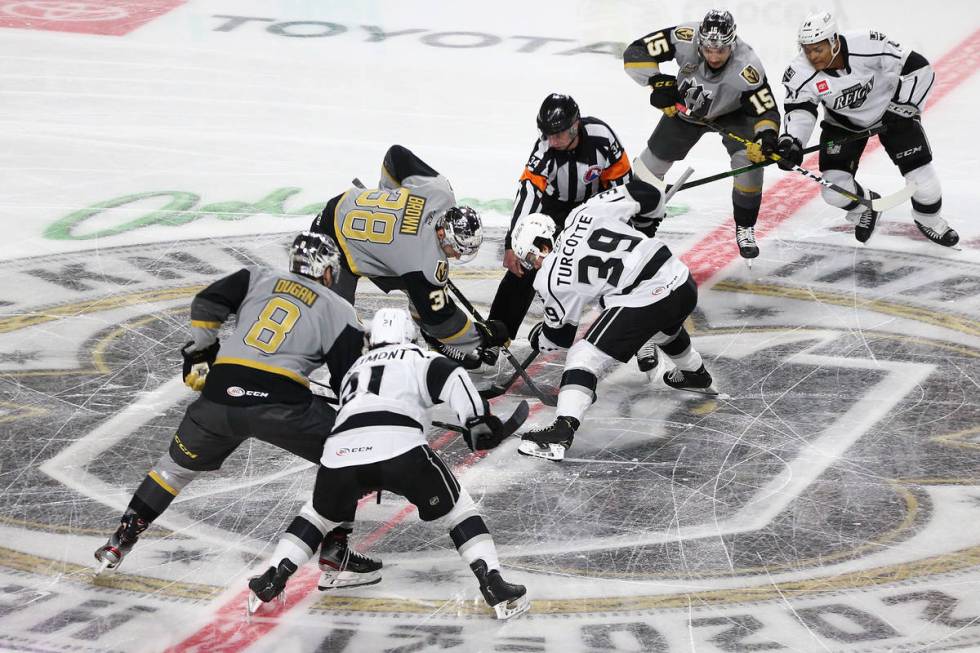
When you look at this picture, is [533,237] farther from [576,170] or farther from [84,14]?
[84,14]

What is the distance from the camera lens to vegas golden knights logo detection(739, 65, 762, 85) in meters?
5.78

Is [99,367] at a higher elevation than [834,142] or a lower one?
lower

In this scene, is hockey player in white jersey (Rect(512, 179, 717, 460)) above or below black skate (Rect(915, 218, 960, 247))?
above

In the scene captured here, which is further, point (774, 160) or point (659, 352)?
point (774, 160)

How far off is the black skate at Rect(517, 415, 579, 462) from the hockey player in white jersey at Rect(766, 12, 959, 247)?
2.11 meters

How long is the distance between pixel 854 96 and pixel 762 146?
0.49 m

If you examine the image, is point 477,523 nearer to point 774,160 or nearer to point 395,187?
point 395,187

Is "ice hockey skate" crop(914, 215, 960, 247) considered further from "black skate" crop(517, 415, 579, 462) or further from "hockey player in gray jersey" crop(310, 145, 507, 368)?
"black skate" crop(517, 415, 579, 462)

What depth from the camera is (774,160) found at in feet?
19.0

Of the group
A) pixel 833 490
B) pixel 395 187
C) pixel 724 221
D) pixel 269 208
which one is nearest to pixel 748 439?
pixel 833 490

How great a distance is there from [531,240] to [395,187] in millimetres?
893

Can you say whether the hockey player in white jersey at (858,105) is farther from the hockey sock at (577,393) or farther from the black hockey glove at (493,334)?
the hockey sock at (577,393)

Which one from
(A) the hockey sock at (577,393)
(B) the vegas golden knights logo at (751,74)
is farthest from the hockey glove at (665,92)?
(A) the hockey sock at (577,393)

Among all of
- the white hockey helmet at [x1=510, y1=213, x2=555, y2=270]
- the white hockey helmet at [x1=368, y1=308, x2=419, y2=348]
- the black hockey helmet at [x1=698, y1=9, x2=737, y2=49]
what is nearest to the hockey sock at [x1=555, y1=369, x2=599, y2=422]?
the white hockey helmet at [x1=510, y1=213, x2=555, y2=270]
